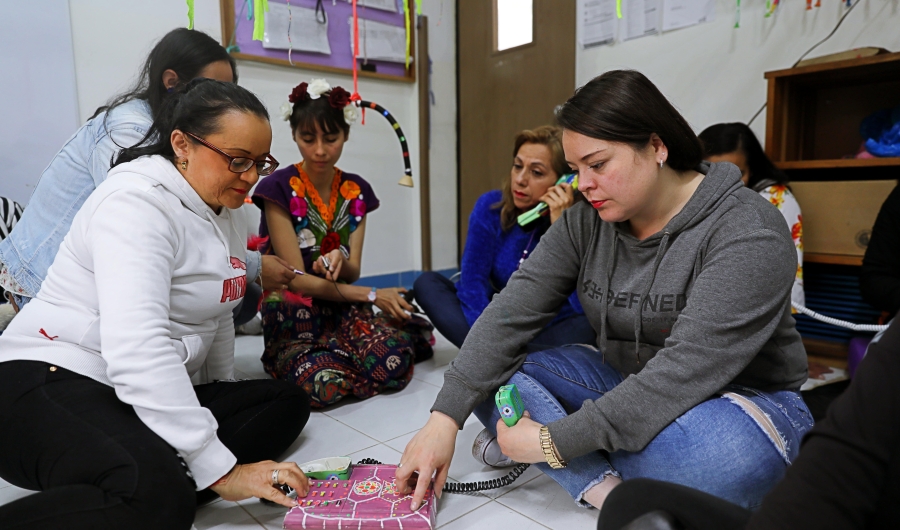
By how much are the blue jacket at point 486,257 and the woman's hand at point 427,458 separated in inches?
36.2

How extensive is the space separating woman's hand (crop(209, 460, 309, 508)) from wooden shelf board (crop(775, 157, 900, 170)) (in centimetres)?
204

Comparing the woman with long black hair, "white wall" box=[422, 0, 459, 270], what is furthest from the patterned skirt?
"white wall" box=[422, 0, 459, 270]

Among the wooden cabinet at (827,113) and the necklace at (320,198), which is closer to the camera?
the wooden cabinet at (827,113)

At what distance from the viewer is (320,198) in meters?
2.24

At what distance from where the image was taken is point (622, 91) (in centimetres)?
109

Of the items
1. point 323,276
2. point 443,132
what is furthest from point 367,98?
point 323,276

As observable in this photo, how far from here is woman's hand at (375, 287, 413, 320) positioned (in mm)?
2234

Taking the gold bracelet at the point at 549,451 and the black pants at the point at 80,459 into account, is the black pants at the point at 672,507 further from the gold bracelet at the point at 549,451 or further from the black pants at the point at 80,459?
the black pants at the point at 80,459

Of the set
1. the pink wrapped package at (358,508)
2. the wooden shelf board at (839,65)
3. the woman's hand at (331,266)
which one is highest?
the wooden shelf board at (839,65)

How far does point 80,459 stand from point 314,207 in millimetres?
1345

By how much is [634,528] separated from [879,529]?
22cm

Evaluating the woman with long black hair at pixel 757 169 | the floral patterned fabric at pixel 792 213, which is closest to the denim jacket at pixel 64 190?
the woman with long black hair at pixel 757 169

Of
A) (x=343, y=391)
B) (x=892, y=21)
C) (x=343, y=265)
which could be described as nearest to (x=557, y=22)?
(x=892, y=21)

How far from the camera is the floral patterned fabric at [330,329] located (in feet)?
6.30
